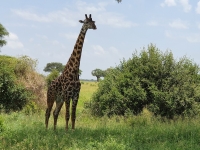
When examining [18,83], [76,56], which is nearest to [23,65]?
[18,83]

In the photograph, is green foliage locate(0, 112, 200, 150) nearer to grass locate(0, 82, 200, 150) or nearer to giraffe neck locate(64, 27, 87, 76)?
grass locate(0, 82, 200, 150)

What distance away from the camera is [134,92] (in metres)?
19.6

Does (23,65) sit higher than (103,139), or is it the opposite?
(23,65)

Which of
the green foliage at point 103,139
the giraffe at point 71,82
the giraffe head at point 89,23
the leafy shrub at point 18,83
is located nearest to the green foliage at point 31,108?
the leafy shrub at point 18,83

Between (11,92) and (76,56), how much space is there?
11.8 metres

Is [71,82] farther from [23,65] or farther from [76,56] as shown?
[23,65]

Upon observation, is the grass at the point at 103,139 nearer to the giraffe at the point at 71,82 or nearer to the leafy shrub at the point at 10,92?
the giraffe at the point at 71,82

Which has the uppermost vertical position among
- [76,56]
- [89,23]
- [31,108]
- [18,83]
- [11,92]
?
[89,23]

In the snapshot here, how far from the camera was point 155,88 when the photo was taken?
19.4 meters

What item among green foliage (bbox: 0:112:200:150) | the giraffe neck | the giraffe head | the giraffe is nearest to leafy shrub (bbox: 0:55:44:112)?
green foliage (bbox: 0:112:200:150)

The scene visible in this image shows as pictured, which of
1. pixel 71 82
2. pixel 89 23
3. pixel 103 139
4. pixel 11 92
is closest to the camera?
pixel 103 139

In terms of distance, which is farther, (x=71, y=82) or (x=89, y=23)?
(x=89, y=23)

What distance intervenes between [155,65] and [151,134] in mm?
9775

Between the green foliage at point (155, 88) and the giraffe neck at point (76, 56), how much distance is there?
29.4 feet
